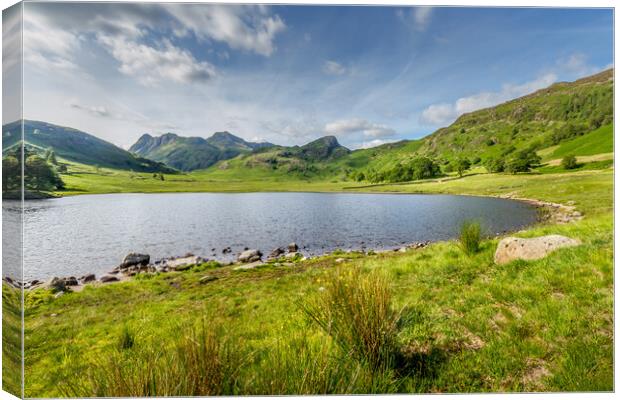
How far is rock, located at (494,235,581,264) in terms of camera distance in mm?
4156

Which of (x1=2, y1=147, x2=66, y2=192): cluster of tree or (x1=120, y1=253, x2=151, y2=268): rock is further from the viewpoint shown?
(x1=120, y1=253, x2=151, y2=268): rock

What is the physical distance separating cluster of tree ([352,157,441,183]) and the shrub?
11922 mm

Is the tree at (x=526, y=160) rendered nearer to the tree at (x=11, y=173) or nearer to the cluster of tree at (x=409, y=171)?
the cluster of tree at (x=409, y=171)

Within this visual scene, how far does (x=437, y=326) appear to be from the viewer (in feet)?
9.29

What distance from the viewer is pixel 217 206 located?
81.0 feet

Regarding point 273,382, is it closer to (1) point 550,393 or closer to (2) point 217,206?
(1) point 550,393

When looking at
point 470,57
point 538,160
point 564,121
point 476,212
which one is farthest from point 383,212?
point 470,57

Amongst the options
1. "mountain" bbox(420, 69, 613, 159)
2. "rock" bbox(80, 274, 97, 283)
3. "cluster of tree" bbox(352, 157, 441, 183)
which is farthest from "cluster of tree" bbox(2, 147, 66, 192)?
"cluster of tree" bbox(352, 157, 441, 183)

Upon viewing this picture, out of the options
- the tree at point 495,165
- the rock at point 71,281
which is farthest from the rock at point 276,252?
the tree at point 495,165

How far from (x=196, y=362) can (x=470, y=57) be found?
5790 mm

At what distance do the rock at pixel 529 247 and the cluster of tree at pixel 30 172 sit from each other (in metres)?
7.37

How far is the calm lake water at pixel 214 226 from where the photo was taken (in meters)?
6.01

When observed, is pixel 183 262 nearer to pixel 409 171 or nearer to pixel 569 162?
pixel 409 171

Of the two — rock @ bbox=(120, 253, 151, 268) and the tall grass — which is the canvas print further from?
rock @ bbox=(120, 253, 151, 268)
